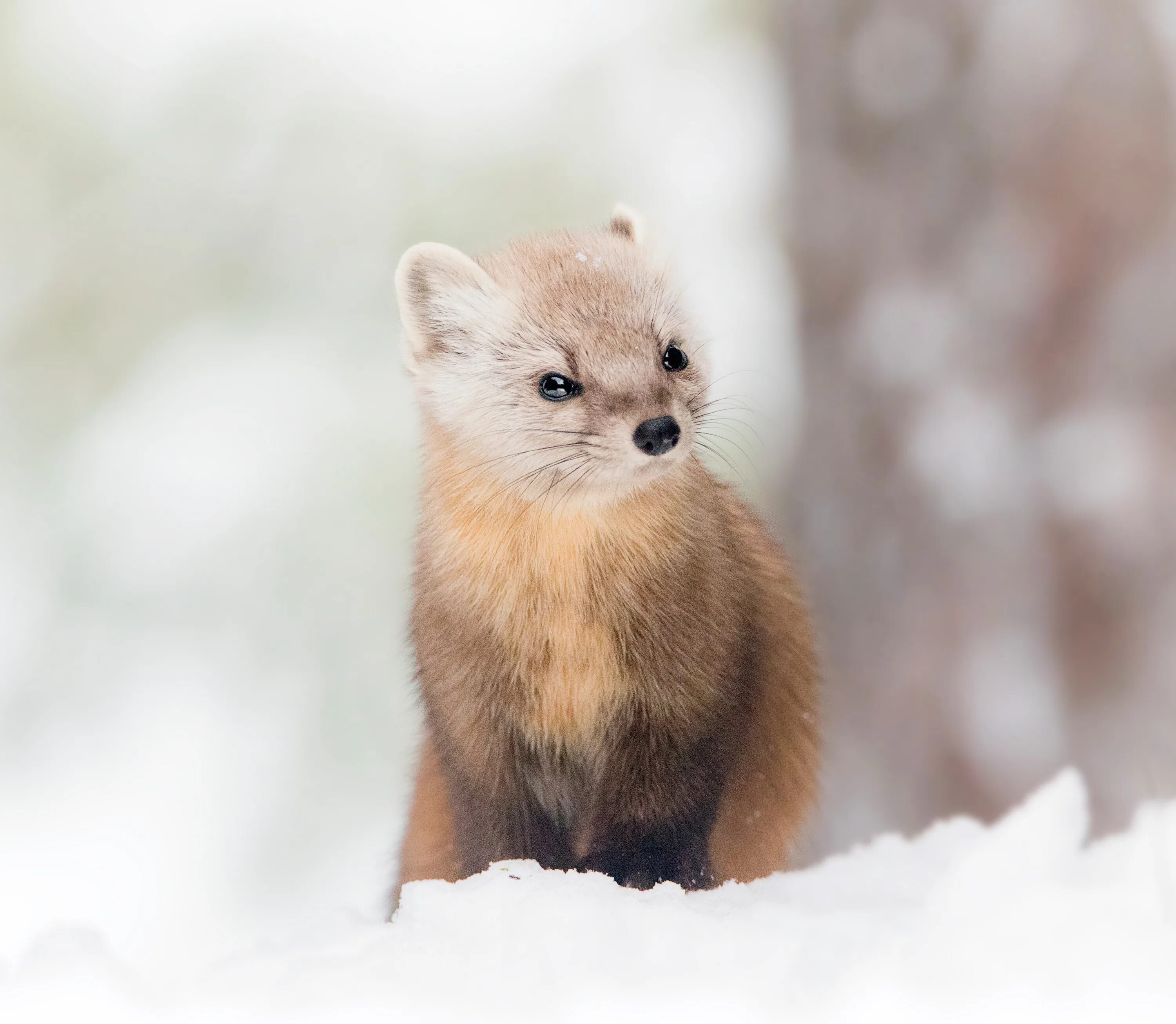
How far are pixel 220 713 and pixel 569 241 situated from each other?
3.25 metres

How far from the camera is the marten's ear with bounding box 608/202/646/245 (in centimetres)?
238

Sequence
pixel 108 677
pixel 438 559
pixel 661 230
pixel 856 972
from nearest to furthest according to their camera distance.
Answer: pixel 856 972 → pixel 438 559 → pixel 661 230 → pixel 108 677

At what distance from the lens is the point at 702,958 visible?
5.43 ft

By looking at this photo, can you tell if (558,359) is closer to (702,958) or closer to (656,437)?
(656,437)

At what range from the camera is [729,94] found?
4020 mm

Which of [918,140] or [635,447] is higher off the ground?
[918,140]

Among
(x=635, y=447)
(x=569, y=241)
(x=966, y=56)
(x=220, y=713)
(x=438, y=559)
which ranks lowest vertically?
(x=220, y=713)

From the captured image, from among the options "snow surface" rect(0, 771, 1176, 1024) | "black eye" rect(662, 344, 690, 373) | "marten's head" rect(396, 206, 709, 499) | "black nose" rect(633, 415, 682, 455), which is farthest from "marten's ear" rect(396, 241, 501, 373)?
"snow surface" rect(0, 771, 1176, 1024)

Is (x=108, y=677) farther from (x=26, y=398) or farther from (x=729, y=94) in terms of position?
(x=729, y=94)

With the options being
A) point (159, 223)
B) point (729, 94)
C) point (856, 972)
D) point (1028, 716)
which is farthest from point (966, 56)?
point (856, 972)

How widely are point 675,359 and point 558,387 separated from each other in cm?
22

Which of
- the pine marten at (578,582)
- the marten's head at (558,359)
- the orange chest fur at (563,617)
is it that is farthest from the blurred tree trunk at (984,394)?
the marten's head at (558,359)

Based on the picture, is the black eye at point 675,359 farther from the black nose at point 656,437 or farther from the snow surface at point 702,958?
the snow surface at point 702,958

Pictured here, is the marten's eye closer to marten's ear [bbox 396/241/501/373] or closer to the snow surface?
marten's ear [bbox 396/241/501/373]
